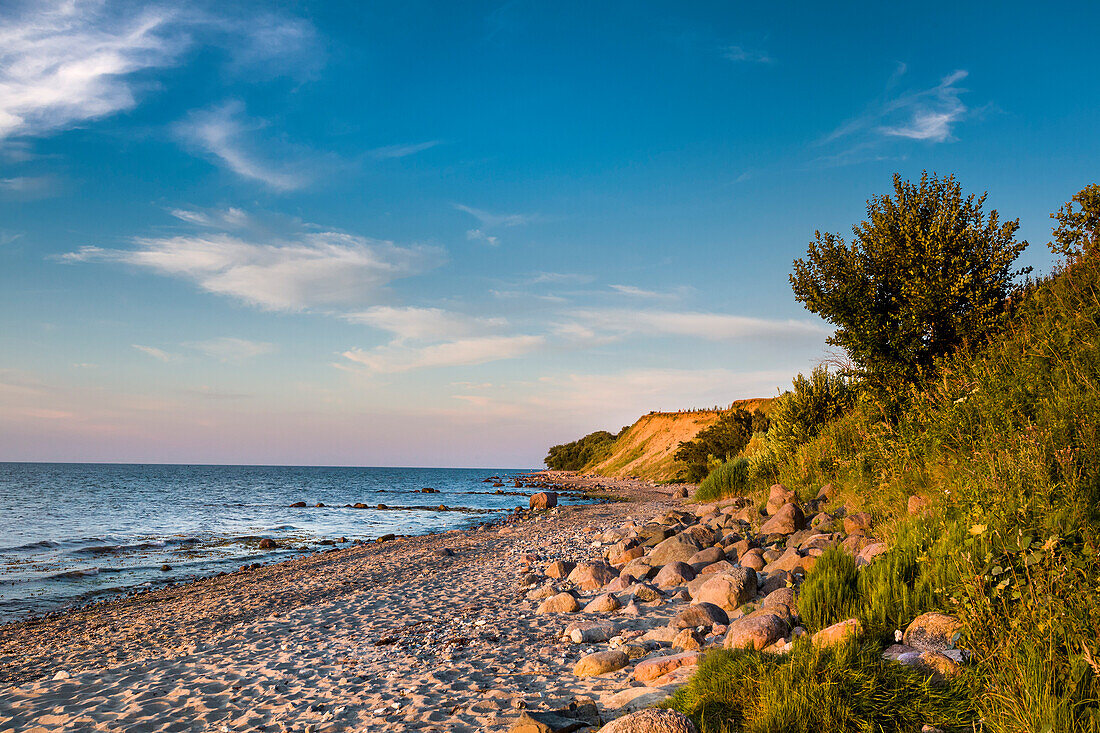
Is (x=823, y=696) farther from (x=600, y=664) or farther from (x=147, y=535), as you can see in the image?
(x=147, y=535)

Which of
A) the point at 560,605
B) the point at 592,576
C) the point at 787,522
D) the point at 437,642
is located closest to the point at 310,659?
the point at 437,642

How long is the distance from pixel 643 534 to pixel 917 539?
9.03m

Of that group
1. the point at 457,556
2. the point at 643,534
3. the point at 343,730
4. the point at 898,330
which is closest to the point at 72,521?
the point at 457,556

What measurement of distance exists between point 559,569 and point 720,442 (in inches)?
1146

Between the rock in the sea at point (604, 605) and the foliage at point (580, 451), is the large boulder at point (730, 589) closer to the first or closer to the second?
the rock in the sea at point (604, 605)

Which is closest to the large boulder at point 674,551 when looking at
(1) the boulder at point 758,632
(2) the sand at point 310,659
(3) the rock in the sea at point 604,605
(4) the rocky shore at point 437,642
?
(4) the rocky shore at point 437,642

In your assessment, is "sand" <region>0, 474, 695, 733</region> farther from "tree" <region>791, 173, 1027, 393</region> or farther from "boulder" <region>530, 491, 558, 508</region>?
"boulder" <region>530, 491, 558, 508</region>

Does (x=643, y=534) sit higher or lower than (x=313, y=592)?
higher

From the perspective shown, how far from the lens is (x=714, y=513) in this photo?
1792cm

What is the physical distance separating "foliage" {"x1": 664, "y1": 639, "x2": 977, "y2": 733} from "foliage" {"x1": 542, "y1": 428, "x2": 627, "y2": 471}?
80200 millimetres

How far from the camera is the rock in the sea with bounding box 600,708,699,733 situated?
3945 mm

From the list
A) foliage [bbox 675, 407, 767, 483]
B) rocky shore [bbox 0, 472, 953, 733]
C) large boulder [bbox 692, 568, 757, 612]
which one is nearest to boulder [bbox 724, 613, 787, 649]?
rocky shore [bbox 0, 472, 953, 733]

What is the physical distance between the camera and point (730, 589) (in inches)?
312

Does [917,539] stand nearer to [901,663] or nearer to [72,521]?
[901,663]
